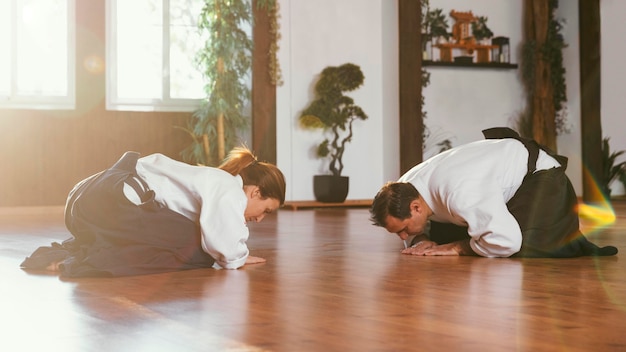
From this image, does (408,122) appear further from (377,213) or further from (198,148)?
(377,213)

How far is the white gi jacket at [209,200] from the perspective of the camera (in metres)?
3.29

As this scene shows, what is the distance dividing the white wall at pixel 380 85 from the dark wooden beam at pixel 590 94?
372 mm

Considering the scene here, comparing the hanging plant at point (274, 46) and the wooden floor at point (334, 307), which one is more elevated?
the hanging plant at point (274, 46)

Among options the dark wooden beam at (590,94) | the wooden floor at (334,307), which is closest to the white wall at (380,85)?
the dark wooden beam at (590,94)

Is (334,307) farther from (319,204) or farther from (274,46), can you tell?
(274,46)

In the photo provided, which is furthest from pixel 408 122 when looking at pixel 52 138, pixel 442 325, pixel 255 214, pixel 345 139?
pixel 442 325

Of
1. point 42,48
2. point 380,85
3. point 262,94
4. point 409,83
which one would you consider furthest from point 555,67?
point 42,48

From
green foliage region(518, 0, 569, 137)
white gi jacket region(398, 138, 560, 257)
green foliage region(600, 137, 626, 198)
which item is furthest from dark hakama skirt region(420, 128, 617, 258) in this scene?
green foliage region(518, 0, 569, 137)

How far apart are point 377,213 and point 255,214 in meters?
0.60

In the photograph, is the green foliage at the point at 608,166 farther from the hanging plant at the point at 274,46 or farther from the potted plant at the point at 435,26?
the hanging plant at the point at 274,46

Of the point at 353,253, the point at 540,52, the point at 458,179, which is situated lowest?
the point at 353,253

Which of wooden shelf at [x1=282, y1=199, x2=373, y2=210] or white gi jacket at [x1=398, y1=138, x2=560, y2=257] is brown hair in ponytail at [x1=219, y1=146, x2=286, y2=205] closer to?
white gi jacket at [x1=398, y1=138, x2=560, y2=257]

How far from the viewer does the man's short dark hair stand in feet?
12.2

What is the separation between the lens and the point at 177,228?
135 inches
